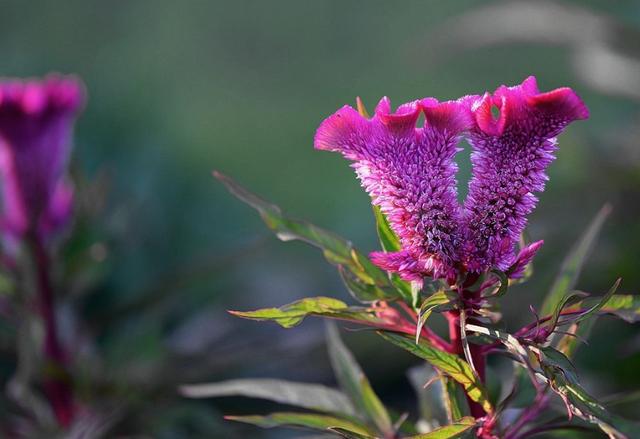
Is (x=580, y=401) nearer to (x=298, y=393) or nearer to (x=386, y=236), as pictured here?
(x=386, y=236)

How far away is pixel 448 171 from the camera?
0.58m

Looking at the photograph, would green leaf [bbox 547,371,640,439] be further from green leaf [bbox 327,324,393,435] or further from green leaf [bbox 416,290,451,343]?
green leaf [bbox 327,324,393,435]

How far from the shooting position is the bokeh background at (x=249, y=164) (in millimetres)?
1379

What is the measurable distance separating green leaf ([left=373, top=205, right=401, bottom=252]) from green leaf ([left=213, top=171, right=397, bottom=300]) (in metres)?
0.03

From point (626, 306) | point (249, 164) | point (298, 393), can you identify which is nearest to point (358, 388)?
point (298, 393)

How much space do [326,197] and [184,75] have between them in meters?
0.93

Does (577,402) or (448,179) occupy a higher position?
(448,179)

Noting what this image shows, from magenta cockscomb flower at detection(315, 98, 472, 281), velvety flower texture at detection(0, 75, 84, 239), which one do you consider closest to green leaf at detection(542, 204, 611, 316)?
magenta cockscomb flower at detection(315, 98, 472, 281)

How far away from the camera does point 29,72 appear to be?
2.78m

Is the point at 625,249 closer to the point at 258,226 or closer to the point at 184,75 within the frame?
the point at 258,226

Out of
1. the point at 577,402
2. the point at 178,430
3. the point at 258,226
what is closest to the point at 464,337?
the point at 577,402

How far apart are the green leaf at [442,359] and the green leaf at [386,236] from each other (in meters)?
0.08

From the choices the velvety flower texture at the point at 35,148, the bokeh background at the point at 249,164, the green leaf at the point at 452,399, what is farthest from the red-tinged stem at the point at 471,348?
the velvety flower texture at the point at 35,148

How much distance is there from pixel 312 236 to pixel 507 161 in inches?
7.8
